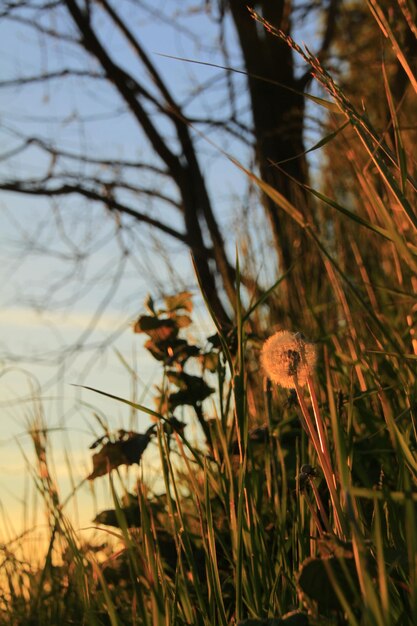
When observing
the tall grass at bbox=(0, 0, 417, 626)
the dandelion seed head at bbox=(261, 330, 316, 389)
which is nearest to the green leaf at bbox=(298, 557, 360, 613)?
the tall grass at bbox=(0, 0, 417, 626)

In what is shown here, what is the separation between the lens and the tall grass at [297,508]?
0.81 meters

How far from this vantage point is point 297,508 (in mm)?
1110

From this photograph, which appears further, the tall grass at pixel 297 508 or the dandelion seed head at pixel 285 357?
the dandelion seed head at pixel 285 357

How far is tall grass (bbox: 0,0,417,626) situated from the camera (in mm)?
813

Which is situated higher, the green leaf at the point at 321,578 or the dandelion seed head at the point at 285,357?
the dandelion seed head at the point at 285,357

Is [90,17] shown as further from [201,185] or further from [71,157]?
[201,185]

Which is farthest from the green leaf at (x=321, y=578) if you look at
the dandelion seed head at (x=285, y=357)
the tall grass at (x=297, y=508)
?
the dandelion seed head at (x=285, y=357)

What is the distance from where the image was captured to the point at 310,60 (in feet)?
3.34

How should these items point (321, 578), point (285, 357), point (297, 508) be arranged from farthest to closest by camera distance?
point (297, 508) < point (285, 357) < point (321, 578)

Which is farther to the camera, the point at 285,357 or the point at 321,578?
the point at 285,357

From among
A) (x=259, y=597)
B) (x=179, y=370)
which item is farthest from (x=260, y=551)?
(x=179, y=370)

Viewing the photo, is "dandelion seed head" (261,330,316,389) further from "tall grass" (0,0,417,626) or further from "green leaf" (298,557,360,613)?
"green leaf" (298,557,360,613)

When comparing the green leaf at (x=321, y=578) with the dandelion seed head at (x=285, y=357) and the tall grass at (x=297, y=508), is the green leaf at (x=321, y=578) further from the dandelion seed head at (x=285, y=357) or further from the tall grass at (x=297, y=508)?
the dandelion seed head at (x=285, y=357)

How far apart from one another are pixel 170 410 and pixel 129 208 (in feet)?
15.0
